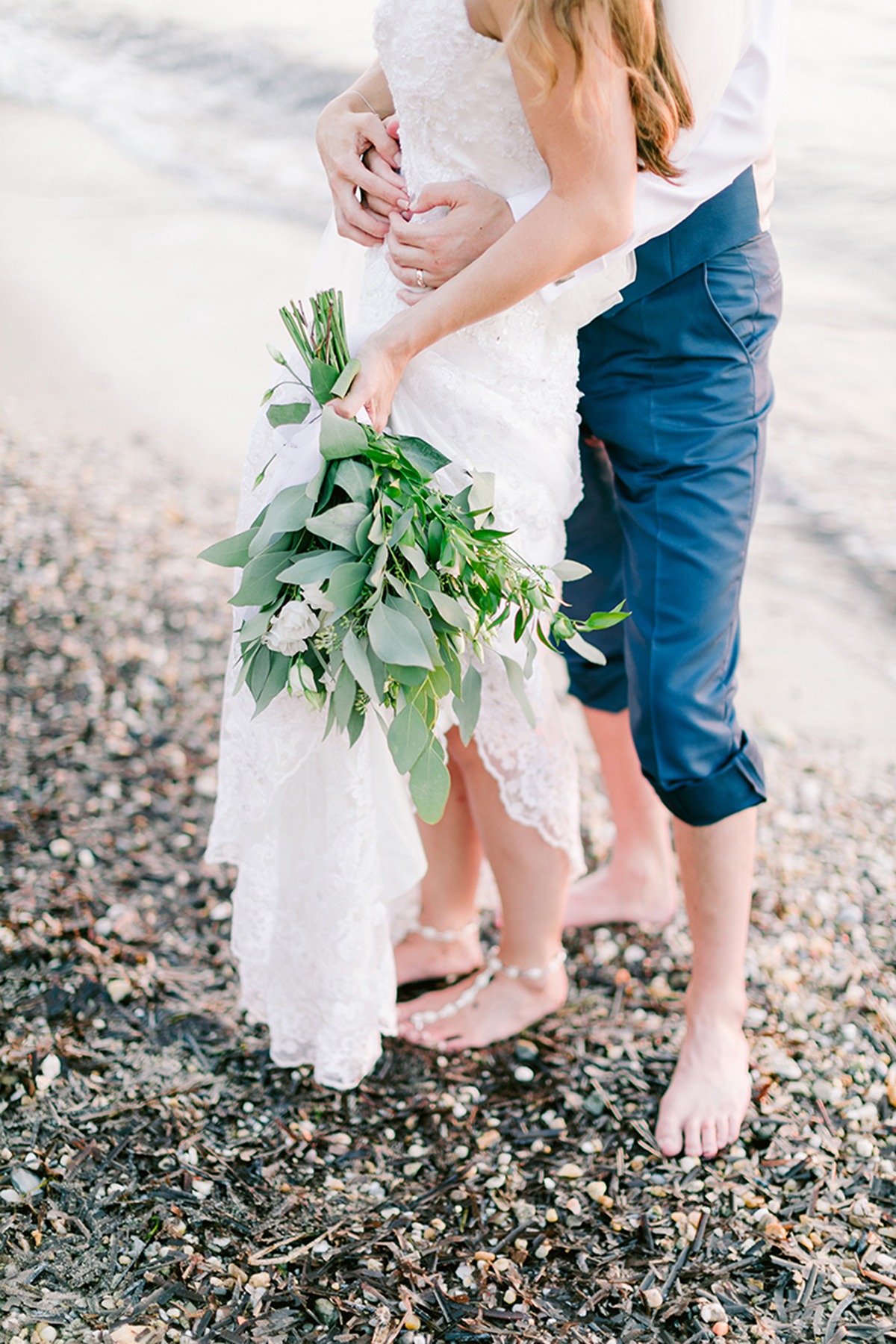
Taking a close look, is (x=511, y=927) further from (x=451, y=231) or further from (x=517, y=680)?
(x=451, y=231)

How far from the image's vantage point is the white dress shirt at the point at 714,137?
66.0 inches

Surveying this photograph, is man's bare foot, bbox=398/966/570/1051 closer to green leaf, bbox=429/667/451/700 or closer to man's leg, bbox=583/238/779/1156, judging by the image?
man's leg, bbox=583/238/779/1156

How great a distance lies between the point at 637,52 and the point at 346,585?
87 cm

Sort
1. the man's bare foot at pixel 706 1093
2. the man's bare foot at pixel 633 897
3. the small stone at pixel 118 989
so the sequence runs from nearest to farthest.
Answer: the man's bare foot at pixel 706 1093, the small stone at pixel 118 989, the man's bare foot at pixel 633 897

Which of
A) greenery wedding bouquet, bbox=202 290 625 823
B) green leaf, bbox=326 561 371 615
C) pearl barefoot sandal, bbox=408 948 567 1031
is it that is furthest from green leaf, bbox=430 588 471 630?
pearl barefoot sandal, bbox=408 948 567 1031

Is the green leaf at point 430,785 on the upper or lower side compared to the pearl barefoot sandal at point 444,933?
upper

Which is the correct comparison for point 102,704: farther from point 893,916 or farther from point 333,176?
point 893,916

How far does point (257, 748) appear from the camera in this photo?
197 cm

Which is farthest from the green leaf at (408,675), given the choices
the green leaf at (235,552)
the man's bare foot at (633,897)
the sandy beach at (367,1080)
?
the man's bare foot at (633,897)

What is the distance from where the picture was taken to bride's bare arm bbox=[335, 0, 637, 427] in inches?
60.9

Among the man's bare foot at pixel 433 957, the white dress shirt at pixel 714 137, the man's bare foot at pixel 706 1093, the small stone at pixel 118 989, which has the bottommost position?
the man's bare foot at pixel 433 957

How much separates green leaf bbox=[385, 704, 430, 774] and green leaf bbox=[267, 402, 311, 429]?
50 cm

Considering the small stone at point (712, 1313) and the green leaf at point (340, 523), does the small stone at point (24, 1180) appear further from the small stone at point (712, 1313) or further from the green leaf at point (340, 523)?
the green leaf at point (340, 523)

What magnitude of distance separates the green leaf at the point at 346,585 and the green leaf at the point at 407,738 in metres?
0.19
